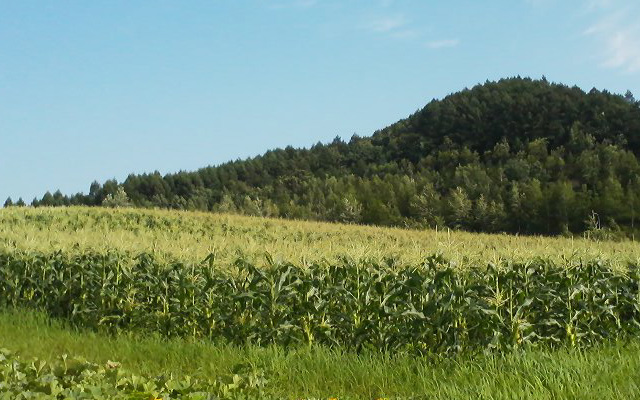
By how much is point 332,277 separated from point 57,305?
6397 millimetres

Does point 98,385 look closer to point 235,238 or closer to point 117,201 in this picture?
point 235,238

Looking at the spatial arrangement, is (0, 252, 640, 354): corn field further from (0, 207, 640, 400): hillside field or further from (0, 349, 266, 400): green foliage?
(0, 349, 266, 400): green foliage

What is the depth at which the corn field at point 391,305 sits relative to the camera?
8.97 metres

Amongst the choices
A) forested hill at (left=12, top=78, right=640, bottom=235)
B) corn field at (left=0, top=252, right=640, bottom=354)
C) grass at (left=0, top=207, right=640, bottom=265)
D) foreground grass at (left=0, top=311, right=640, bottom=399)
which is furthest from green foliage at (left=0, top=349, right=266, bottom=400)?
forested hill at (left=12, top=78, right=640, bottom=235)

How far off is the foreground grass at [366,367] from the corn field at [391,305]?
0.53m

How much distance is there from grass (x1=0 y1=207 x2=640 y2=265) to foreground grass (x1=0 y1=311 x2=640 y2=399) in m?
1.93

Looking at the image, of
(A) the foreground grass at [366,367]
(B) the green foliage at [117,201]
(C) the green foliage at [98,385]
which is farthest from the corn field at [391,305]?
(B) the green foliage at [117,201]

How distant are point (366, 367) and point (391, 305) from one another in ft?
5.76

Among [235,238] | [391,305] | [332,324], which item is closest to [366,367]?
[391,305]

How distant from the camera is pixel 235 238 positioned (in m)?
22.0

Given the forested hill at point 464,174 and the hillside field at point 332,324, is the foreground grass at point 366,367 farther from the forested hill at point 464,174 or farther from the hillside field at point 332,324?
the forested hill at point 464,174

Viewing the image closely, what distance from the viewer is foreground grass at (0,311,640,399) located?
5.58 metres

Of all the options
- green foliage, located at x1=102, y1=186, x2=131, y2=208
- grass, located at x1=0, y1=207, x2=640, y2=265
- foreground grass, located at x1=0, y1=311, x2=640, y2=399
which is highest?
green foliage, located at x1=102, y1=186, x2=131, y2=208

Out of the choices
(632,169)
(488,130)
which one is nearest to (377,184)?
(488,130)
